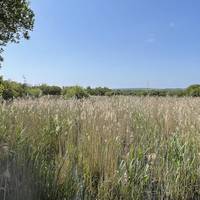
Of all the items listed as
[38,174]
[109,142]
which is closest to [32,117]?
[109,142]

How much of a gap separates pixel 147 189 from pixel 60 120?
9.06 ft

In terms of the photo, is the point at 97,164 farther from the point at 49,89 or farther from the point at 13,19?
the point at 49,89

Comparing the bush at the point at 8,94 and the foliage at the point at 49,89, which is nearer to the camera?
→ the bush at the point at 8,94

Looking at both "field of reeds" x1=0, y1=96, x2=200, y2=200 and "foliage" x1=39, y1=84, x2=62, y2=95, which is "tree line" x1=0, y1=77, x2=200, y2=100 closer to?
"foliage" x1=39, y1=84, x2=62, y2=95

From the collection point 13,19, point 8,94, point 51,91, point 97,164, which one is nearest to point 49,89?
point 51,91

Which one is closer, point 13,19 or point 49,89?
point 13,19

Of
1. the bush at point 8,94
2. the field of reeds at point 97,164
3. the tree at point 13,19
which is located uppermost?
the tree at point 13,19

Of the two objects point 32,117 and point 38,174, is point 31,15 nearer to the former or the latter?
point 32,117

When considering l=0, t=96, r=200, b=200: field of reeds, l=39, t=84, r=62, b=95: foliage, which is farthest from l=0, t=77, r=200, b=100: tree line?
l=0, t=96, r=200, b=200: field of reeds

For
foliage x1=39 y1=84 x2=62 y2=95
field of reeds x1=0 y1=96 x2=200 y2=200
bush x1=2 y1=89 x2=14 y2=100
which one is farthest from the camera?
foliage x1=39 y1=84 x2=62 y2=95

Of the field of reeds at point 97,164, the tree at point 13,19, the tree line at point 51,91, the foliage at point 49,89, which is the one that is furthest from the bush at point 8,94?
the field of reeds at point 97,164

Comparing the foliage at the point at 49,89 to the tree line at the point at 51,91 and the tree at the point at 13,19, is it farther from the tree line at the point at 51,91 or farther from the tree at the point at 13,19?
the tree at the point at 13,19

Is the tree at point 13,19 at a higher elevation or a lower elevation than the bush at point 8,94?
higher

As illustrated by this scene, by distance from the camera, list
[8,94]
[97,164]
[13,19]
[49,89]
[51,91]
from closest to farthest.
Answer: [97,164], [13,19], [8,94], [51,91], [49,89]
